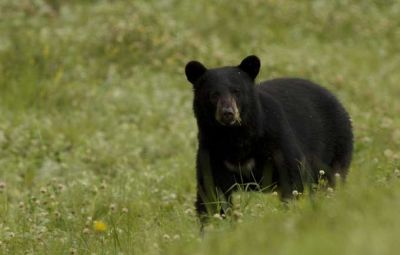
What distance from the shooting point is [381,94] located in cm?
1263

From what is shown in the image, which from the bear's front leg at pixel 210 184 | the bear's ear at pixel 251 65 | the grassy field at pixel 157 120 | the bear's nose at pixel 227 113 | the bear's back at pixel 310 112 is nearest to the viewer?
the grassy field at pixel 157 120

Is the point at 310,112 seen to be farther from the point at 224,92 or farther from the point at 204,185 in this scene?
the point at 204,185

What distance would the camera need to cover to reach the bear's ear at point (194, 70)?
281 inches

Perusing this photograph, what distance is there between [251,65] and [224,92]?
39 centimetres

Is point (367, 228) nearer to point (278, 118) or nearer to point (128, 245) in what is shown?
point (128, 245)

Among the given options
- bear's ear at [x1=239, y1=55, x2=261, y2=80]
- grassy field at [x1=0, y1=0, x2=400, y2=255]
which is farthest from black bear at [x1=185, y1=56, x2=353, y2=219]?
grassy field at [x1=0, y1=0, x2=400, y2=255]

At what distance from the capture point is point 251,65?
7.11 m

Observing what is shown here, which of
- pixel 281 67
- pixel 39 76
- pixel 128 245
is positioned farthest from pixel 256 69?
pixel 281 67

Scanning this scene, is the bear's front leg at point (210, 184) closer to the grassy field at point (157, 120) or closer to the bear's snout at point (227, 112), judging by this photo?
the grassy field at point (157, 120)

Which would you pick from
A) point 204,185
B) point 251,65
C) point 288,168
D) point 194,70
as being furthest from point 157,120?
point 288,168

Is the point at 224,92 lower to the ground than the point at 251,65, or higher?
lower

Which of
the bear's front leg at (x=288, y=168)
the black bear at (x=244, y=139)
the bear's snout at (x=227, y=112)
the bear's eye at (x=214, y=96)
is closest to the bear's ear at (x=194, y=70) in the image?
the black bear at (x=244, y=139)

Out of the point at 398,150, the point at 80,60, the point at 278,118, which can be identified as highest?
the point at 80,60

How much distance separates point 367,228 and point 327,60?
1034cm
